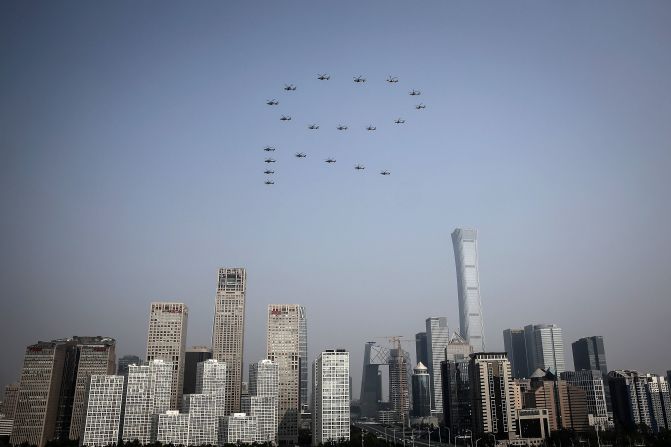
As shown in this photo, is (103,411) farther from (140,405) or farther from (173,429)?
(173,429)

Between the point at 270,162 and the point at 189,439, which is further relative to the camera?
the point at 189,439

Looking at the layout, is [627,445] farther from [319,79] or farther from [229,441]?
[319,79]

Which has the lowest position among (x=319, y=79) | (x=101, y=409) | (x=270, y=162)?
(x=101, y=409)

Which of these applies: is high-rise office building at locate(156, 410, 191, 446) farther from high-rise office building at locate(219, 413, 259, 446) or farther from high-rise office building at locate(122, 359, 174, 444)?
high-rise office building at locate(219, 413, 259, 446)

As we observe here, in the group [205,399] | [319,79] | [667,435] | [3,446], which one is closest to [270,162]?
[319,79]

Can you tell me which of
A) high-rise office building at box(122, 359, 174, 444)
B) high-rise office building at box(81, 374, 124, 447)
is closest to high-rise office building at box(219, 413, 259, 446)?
high-rise office building at box(122, 359, 174, 444)

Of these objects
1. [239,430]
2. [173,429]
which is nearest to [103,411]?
[173,429]
